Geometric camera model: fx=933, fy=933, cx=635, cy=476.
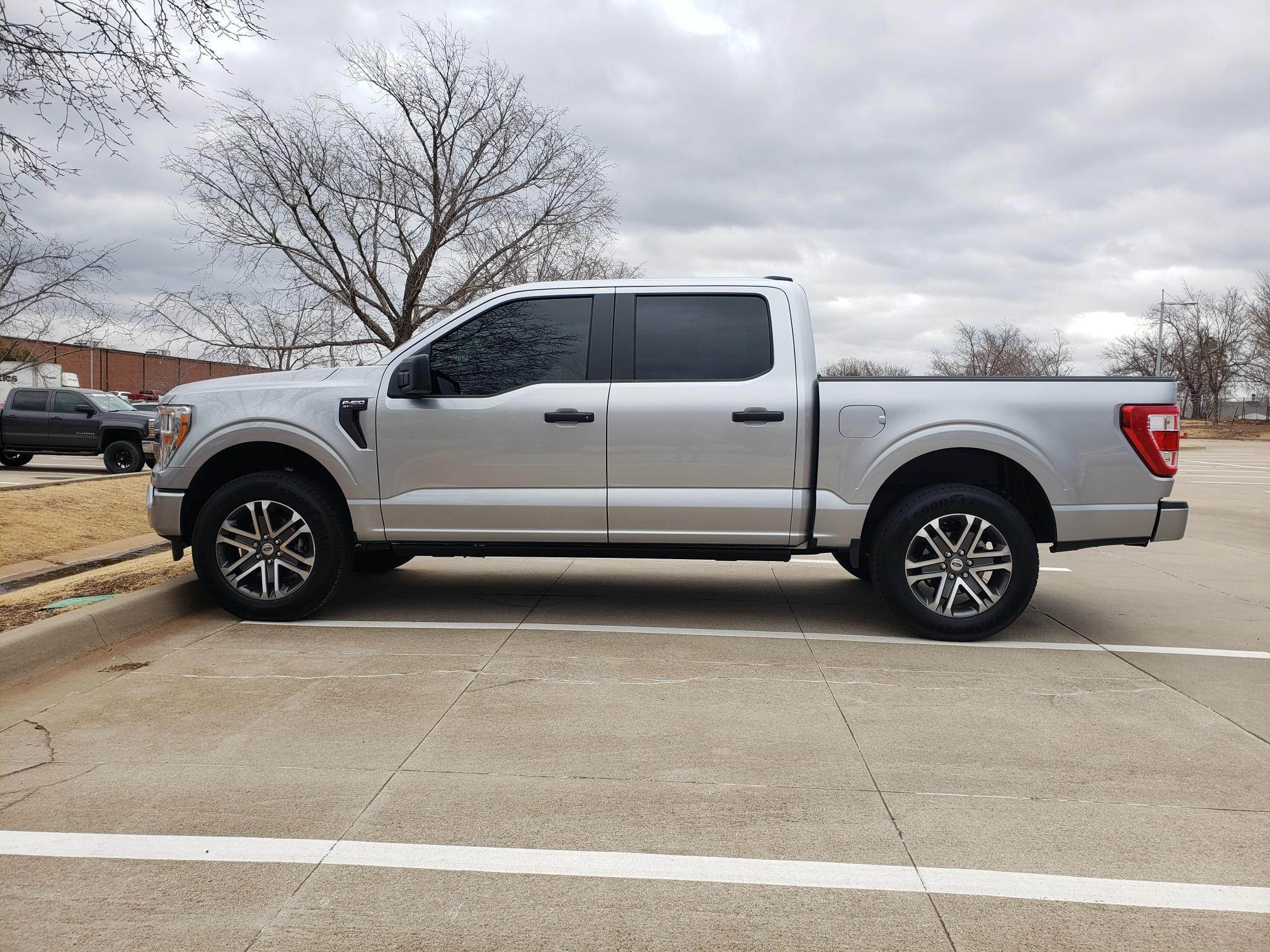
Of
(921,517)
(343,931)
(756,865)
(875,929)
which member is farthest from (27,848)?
(921,517)

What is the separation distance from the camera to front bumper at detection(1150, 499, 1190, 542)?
17.7ft

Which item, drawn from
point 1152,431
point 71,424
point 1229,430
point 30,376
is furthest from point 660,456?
point 1229,430

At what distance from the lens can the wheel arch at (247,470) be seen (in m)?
5.82

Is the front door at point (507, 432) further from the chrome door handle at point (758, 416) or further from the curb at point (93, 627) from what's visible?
the curb at point (93, 627)

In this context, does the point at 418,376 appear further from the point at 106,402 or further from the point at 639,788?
the point at 106,402

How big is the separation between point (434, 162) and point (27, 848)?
16.8 m

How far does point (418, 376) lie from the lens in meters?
5.45

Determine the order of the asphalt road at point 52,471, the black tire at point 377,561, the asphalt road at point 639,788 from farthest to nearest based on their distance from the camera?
the asphalt road at point 52,471 < the black tire at point 377,561 < the asphalt road at point 639,788

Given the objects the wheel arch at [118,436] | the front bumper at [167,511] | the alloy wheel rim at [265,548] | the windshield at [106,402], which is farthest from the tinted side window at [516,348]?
the windshield at [106,402]

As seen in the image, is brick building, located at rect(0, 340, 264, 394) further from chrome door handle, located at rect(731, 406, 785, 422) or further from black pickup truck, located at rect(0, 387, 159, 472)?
chrome door handle, located at rect(731, 406, 785, 422)

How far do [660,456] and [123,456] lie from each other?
16672 millimetres

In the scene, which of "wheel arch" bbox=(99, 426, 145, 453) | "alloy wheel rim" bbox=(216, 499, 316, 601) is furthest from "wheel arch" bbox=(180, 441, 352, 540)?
"wheel arch" bbox=(99, 426, 145, 453)

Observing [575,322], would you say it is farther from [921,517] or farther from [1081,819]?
[1081,819]

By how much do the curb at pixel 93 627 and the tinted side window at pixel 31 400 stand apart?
15678 mm
